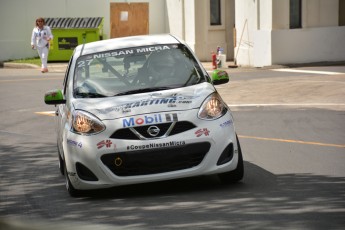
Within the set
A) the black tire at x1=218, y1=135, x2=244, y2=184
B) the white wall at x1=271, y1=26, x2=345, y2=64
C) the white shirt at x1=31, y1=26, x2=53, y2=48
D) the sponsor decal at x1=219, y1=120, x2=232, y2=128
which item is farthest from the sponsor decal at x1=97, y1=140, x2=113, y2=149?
the white shirt at x1=31, y1=26, x2=53, y2=48

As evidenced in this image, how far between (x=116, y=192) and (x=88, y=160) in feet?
2.61

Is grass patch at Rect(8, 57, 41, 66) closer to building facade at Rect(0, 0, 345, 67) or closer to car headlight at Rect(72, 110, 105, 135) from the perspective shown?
building facade at Rect(0, 0, 345, 67)

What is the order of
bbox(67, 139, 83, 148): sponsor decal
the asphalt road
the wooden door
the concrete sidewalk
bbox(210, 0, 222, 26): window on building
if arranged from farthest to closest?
the wooden door, bbox(210, 0, 222, 26): window on building, the concrete sidewalk, bbox(67, 139, 83, 148): sponsor decal, the asphalt road

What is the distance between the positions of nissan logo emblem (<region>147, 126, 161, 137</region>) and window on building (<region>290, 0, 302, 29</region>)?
20527mm

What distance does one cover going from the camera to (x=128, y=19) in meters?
38.6

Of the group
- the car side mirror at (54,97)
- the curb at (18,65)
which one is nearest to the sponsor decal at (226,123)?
the car side mirror at (54,97)

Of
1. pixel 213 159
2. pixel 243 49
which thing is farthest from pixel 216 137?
pixel 243 49

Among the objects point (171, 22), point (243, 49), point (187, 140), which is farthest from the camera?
point (171, 22)

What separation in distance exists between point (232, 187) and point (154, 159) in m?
0.94

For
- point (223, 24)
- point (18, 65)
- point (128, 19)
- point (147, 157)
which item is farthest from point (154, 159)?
point (128, 19)

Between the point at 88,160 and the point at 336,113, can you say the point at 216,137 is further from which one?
the point at 336,113

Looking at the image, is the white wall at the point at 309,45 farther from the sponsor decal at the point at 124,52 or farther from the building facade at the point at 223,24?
the sponsor decal at the point at 124,52

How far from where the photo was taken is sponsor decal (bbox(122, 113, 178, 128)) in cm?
931

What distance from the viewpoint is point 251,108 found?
18.2 meters
